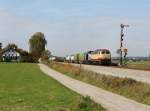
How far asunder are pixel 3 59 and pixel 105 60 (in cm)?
9724

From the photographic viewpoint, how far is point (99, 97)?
84.1 ft

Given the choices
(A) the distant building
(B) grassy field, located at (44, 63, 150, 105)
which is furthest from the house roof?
(B) grassy field, located at (44, 63, 150, 105)

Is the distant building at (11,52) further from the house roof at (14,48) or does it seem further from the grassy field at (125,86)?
the grassy field at (125,86)

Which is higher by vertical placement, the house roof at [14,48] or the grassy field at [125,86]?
the house roof at [14,48]

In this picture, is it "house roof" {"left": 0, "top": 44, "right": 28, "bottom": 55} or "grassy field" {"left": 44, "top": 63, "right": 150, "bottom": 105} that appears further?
"house roof" {"left": 0, "top": 44, "right": 28, "bottom": 55}

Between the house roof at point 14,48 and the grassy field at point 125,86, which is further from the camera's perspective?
the house roof at point 14,48

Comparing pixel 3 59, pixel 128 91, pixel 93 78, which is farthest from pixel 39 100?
pixel 3 59

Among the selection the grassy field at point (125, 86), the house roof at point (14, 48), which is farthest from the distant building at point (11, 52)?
the grassy field at point (125, 86)

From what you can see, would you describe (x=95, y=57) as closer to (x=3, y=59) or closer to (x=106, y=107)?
(x=106, y=107)

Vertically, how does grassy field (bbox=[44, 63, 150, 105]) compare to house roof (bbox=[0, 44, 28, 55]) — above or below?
below

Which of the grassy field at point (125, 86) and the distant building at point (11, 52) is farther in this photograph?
the distant building at point (11, 52)

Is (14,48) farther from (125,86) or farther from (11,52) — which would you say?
(125,86)

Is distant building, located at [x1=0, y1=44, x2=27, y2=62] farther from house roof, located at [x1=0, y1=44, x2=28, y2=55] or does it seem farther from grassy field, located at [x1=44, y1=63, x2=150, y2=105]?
grassy field, located at [x1=44, y1=63, x2=150, y2=105]

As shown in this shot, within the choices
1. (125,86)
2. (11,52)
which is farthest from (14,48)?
(125,86)
